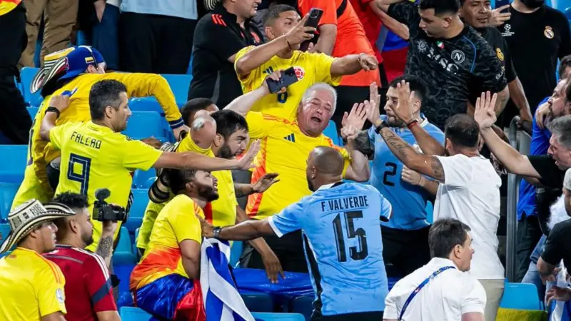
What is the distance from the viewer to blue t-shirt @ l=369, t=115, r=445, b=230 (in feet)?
28.4

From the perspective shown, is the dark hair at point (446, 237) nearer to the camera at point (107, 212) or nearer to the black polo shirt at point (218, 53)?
the camera at point (107, 212)

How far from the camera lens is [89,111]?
8797mm

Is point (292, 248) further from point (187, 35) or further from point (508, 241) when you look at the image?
point (187, 35)

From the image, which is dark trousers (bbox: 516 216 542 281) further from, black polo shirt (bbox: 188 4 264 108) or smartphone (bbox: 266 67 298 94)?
black polo shirt (bbox: 188 4 264 108)

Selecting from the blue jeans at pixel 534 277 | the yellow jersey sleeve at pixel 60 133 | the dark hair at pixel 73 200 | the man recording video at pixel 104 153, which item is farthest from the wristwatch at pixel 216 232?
the blue jeans at pixel 534 277

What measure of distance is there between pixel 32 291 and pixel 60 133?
1.73m

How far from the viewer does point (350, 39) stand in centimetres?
1024

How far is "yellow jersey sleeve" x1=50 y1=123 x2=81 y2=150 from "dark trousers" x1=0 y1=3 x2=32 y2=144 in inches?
69.4

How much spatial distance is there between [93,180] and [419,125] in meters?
2.13

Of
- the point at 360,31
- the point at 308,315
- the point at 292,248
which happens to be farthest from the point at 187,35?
the point at 308,315

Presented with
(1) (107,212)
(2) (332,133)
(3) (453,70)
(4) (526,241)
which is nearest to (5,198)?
(1) (107,212)

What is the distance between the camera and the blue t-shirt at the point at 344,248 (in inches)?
292

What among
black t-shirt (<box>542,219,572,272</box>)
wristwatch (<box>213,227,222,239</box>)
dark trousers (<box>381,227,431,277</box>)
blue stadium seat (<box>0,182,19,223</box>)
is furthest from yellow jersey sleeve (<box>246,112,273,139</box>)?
black t-shirt (<box>542,219,572,272</box>)

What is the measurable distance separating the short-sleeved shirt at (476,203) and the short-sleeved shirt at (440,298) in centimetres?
89
